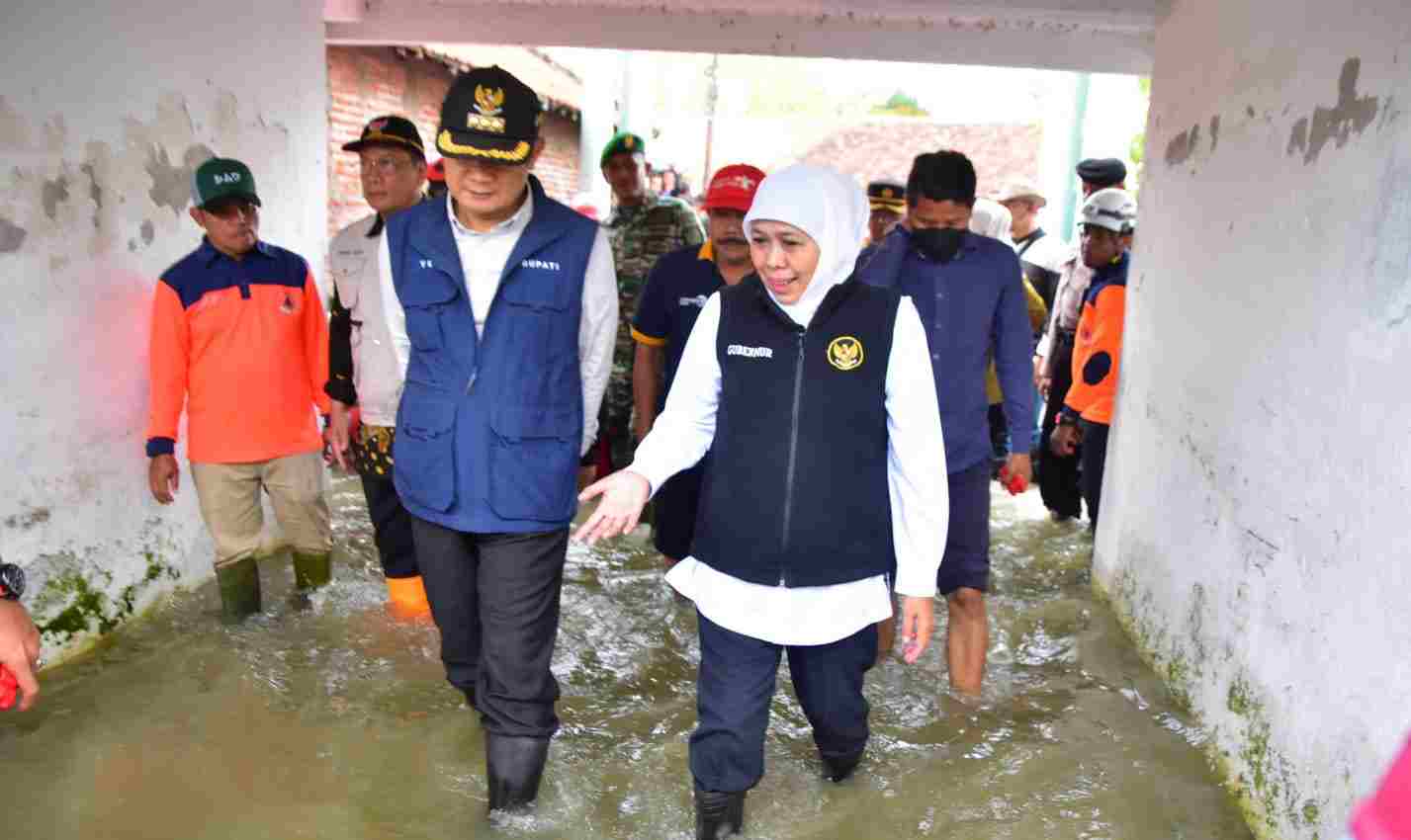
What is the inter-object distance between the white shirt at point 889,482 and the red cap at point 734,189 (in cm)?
124

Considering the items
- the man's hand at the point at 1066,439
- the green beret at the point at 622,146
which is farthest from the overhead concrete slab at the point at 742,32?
the man's hand at the point at 1066,439

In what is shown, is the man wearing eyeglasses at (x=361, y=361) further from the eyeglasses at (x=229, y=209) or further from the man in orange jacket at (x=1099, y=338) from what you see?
the man in orange jacket at (x=1099, y=338)

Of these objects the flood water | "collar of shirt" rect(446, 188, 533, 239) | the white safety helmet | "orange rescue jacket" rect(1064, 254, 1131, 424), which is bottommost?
the flood water

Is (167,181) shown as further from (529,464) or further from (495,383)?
(529,464)

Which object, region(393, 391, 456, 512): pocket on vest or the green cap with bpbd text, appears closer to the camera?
region(393, 391, 456, 512): pocket on vest

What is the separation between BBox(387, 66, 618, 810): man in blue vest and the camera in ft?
9.64

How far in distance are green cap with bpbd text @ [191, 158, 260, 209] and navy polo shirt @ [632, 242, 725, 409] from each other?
155 centimetres

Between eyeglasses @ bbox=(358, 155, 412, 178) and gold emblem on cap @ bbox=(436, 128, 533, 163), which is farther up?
eyeglasses @ bbox=(358, 155, 412, 178)

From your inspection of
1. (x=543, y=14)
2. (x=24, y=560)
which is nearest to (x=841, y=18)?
(x=543, y=14)

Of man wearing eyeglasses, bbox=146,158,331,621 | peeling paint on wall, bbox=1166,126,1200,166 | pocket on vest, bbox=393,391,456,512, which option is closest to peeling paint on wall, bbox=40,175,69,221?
man wearing eyeglasses, bbox=146,158,331,621

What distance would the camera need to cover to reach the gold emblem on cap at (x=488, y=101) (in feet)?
9.29

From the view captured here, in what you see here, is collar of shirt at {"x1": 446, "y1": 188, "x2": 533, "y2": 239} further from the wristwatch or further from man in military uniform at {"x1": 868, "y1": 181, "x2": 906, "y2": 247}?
man in military uniform at {"x1": 868, "y1": 181, "x2": 906, "y2": 247}

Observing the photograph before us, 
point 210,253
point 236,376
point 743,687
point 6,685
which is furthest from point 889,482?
point 210,253

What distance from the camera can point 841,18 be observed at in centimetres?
624
